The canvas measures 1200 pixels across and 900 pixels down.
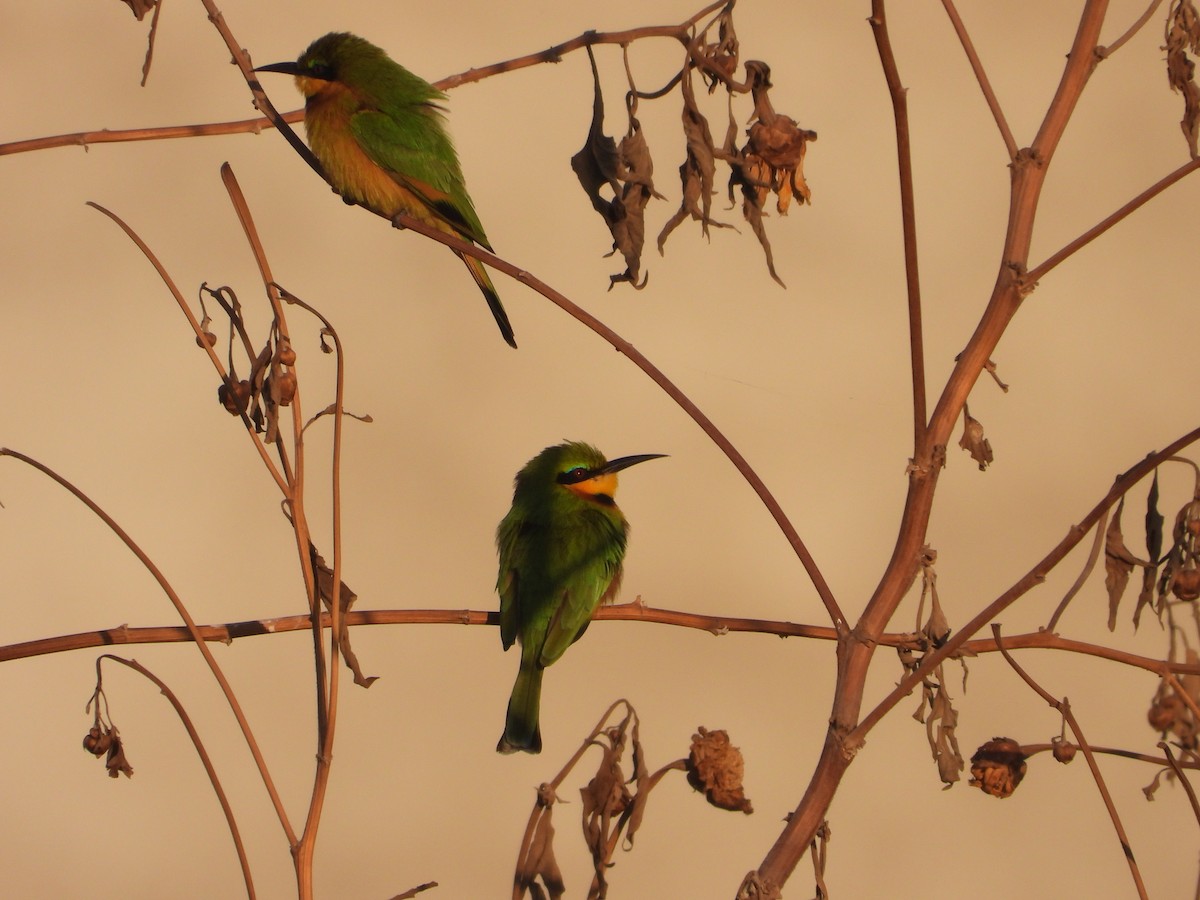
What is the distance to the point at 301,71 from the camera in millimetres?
2367

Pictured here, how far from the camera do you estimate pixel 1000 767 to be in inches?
39.7

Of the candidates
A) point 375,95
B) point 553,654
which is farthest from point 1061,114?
point 375,95

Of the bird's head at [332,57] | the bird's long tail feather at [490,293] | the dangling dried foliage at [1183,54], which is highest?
the bird's head at [332,57]

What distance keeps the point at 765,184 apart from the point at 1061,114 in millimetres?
223

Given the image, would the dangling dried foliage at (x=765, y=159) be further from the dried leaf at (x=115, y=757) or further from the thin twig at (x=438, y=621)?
the dried leaf at (x=115, y=757)

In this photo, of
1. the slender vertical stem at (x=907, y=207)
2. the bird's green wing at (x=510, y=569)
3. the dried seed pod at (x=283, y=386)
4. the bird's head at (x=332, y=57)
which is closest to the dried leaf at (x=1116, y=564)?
the slender vertical stem at (x=907, y=207)

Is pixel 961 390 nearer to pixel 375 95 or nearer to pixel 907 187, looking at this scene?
pixel 907 187

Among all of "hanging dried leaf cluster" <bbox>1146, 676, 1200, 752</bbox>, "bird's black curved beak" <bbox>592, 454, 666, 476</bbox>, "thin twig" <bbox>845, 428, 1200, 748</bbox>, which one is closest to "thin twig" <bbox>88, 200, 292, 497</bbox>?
"thin twig" <bbox>845, 428, 1200, 748</bbox>

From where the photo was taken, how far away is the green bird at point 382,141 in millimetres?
2295

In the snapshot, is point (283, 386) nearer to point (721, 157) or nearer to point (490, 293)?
point (721, 157)

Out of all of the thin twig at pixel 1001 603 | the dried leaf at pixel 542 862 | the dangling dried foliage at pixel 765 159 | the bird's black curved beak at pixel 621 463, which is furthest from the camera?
the bird's black curved beak at pixel 621 463

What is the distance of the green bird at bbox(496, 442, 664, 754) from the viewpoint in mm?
1834

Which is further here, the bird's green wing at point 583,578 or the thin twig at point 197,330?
the bird's green wing at point 583,578

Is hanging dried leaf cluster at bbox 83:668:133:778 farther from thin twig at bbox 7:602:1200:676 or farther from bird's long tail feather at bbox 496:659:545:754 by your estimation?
bird's long tail feather at bbox 496:659:545:754
